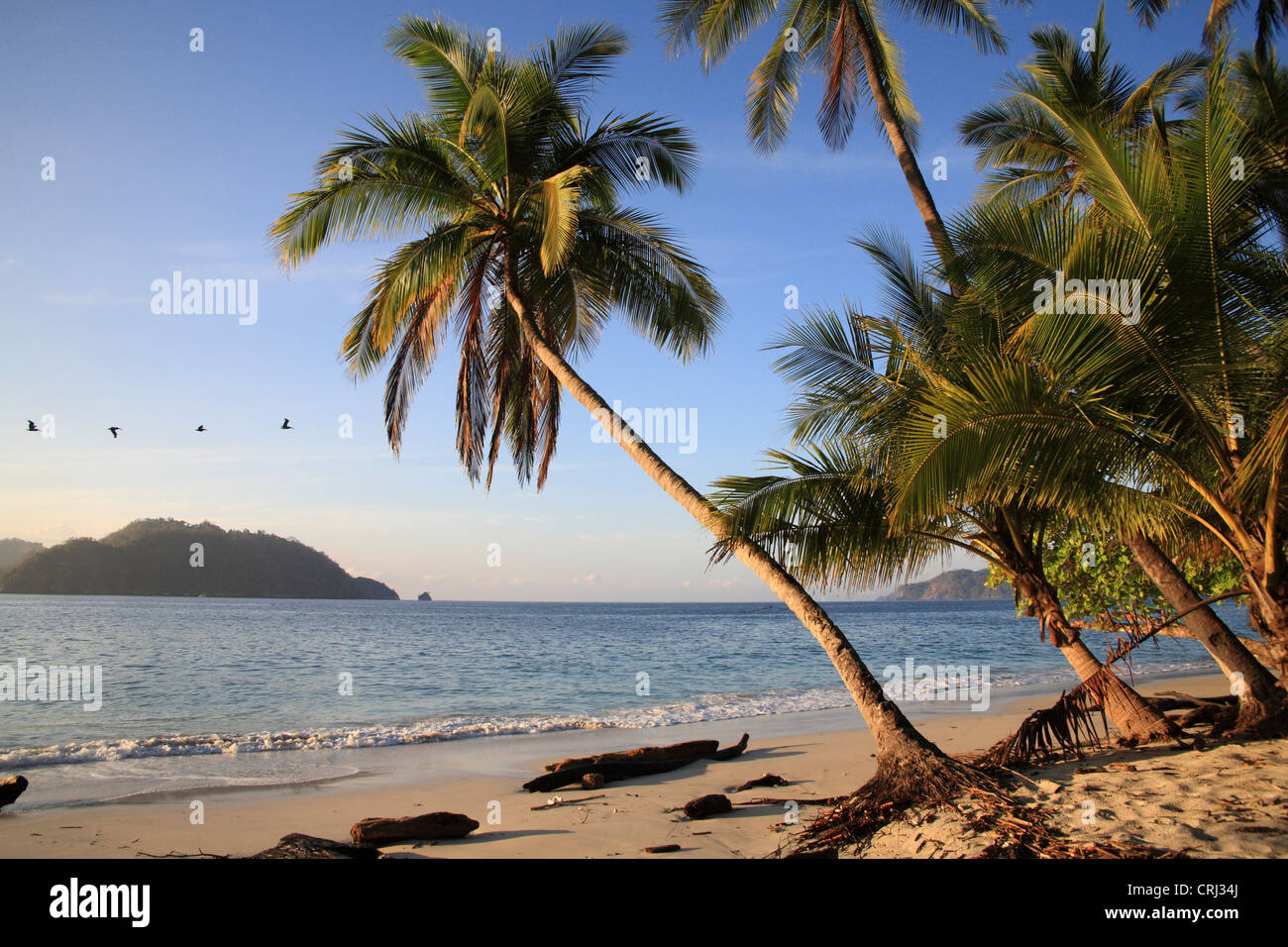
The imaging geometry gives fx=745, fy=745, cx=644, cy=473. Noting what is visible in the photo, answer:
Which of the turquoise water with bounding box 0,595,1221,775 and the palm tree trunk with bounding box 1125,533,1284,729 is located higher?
the palm tree trunk with bounding box 1125,533,1284,729

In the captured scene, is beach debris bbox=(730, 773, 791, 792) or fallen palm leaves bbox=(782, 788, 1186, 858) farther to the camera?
beach debris bbox=(730, 773, 791, 792)

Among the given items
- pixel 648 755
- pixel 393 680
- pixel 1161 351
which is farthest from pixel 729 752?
pixel 393 680

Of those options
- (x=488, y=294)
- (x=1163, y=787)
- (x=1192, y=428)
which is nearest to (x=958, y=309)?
(x=1192, y=428)

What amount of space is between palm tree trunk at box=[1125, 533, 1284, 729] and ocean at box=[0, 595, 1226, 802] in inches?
339

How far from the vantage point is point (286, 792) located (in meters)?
9.40

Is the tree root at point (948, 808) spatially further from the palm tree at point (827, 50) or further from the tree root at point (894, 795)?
the palm tree at point (827, 50)

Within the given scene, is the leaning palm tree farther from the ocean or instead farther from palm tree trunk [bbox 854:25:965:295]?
the ocean

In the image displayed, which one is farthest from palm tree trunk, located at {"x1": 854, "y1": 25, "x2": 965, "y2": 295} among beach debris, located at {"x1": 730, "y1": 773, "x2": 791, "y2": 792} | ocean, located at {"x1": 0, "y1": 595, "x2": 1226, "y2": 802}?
ocean, located at {"x1": 0, "y1": 595, "x2": 1226, "y2": 802}

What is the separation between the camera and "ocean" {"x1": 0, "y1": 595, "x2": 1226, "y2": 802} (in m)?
11.8

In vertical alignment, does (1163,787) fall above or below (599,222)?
below

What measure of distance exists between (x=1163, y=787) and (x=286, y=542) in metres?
119

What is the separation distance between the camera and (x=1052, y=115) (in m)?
10.1
